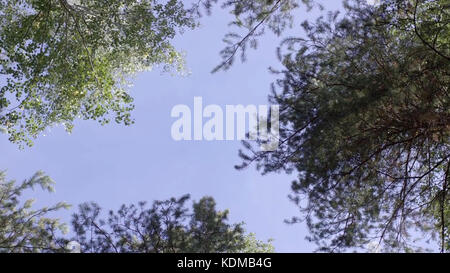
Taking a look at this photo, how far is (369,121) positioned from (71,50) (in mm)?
5913

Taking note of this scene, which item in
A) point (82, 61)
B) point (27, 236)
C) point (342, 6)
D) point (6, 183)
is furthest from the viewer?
→ point (6, 183)

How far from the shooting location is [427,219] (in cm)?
656

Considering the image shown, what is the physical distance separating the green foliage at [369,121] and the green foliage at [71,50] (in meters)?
3.28

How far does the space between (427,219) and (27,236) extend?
6718 millimetres

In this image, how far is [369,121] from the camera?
5.70 metres

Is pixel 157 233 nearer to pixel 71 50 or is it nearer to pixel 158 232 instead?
pixel 158 232

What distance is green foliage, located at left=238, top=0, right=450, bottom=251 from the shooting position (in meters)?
5.32

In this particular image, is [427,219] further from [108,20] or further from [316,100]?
[108,20]

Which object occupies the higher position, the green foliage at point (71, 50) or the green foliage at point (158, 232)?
the green foliage at point (71, 50)

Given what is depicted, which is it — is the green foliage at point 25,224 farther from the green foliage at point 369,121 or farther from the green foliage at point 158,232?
the green foliage at point 369,121

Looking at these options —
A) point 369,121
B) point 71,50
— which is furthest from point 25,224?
point 369,121

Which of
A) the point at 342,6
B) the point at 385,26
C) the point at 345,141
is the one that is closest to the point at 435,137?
the point at 345,141

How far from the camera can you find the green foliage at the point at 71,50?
7.96 metres

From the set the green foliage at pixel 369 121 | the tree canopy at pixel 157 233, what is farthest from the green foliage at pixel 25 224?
the green foliage at pixel 369 121
